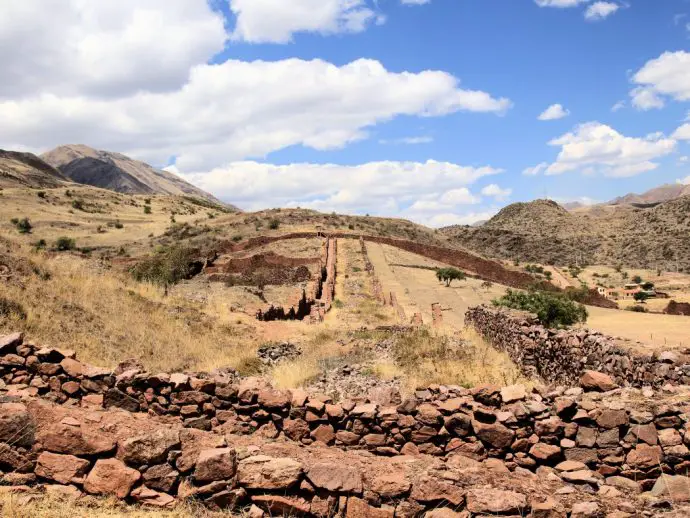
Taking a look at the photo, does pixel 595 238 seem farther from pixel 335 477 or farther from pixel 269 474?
pixel 269 474

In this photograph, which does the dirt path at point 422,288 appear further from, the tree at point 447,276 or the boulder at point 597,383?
the boulder at point 597,383

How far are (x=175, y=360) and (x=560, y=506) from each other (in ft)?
28.4

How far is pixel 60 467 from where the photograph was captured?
486cm

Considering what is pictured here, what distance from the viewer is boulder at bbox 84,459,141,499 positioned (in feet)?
15.6

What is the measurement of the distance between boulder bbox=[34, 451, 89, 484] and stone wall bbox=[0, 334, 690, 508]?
926 mm

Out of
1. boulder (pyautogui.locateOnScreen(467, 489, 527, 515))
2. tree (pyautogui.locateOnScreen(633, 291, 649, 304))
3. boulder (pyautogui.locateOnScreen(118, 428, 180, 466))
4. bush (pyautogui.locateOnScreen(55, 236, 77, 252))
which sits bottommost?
tree (pyautogui.locateOnScreen(633, 291, 649, 304))

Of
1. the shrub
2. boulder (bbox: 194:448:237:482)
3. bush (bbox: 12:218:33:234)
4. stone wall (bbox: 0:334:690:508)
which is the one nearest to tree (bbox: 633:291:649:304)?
stone wall (bbox: 0:334:690:508)

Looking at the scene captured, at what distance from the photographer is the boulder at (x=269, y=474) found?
4832 millimetres

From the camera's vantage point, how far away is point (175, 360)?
1141 centimetres

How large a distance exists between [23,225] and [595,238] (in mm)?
83212

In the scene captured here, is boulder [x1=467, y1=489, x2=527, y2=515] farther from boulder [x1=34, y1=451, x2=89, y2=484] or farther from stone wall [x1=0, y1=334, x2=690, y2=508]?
boulder [x1=34, y1=451, x2=89, y2=484]

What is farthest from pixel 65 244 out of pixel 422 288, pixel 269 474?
pixel 269 474

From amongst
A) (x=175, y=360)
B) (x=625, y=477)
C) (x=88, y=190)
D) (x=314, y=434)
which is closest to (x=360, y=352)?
(x=175, y=360)

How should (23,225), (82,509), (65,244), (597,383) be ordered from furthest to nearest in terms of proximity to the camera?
1. (23,225)
2. (65,244)
3. (597,383)
4. (82,509)
